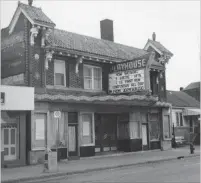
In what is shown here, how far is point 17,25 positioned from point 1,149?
794 cm

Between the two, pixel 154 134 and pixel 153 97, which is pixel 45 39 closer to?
pixel 153 97

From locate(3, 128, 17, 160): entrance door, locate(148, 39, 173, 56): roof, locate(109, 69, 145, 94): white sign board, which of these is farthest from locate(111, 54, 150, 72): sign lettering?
locate(3, 128, 17, 160): entrance door

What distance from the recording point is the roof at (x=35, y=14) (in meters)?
20.0

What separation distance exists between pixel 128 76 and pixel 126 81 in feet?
1.21

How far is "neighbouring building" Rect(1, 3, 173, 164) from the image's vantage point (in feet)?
66.4

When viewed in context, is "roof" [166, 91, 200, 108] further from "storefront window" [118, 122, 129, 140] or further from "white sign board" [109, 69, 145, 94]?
"white sign board" [109, 69, 145, 94]

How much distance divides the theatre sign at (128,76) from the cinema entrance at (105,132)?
242 centimetres

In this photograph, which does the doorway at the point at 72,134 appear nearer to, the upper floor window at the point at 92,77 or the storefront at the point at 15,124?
the upper floor window at the point at 92,77

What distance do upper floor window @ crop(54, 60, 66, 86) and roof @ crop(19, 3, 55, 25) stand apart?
264cm

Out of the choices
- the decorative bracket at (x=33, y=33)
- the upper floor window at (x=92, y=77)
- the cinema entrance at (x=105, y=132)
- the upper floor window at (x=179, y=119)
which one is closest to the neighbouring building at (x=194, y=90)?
the upper floor window at (x=179, y=119)

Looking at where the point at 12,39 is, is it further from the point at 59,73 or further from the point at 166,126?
the point at 166,126

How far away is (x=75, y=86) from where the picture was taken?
A: 2236cm

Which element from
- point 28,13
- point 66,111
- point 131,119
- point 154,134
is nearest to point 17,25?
point 28,13

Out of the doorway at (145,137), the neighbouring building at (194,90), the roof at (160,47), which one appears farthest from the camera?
the neighbouring building at (194,90)
